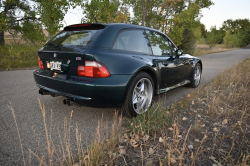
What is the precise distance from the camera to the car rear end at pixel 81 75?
2.54 m

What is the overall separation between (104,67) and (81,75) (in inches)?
13.9

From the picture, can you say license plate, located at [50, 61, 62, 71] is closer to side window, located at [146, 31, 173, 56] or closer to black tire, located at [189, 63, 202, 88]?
side window, located at [146, 31, 173, 56]

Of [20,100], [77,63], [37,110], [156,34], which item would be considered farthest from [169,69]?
[20,100]

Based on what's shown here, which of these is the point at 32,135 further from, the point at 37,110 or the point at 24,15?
the point at 24,15

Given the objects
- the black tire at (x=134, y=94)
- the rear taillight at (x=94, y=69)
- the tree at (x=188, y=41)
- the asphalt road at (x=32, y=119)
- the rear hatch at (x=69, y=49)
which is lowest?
the asphalt road at (x=32, y=119)

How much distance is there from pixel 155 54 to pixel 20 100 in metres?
3.01

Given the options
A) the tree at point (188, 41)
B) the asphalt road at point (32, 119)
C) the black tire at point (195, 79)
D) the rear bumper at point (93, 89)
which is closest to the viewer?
the asphalt road at point (32, 119)

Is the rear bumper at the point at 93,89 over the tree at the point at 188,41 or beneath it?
beneath

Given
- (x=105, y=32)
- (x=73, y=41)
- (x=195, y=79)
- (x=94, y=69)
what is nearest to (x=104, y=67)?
(x=94, y=69)

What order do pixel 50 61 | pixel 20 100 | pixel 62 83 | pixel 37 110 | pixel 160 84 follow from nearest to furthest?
pixel 62 83 → pixel 50 61 → pixel 37 110 → pixel 160 84 → pixel 20 100

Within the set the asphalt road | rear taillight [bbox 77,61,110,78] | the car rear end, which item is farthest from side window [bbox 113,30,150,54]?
the asphalt road

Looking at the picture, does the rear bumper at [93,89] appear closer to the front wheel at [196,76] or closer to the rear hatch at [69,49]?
the rear hatch at [69,49]

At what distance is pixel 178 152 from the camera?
2.02m

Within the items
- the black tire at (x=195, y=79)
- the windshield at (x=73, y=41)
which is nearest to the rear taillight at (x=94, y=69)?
the windshield at (x=73, y=41)
